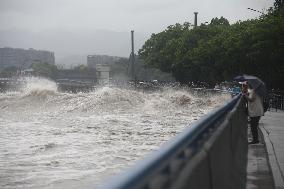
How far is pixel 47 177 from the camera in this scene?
11.2 metres

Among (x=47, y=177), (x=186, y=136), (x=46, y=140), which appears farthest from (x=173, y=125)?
(x=186, y=136)

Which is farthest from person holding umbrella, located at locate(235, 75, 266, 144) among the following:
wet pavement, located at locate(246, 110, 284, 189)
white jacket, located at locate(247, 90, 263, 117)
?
wet pavement, located at locate(246, 110, 284, 189)

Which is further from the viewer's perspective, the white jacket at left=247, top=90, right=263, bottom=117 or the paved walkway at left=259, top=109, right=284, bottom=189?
the white jacket at left=247, top=90, right=263, bottom=117

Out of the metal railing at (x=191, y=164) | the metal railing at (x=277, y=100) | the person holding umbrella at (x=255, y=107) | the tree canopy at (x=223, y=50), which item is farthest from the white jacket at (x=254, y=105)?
the tree canopy at (x=223, y=50)

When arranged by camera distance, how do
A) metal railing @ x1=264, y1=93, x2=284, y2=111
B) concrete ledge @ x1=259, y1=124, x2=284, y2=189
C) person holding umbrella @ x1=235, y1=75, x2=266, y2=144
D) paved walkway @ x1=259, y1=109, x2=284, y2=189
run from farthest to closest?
metal railing @ x1=264, y1=93, x2=284, y2=111 < person holding umbrella @ x1=235, y1=75, x2=266, y2=144 < paved walkway @ x1=259, y1=109, x2=284, y2=189 < concrete ledge @ x1=259, y1=124, x2=284, y2=189

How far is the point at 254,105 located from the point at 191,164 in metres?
9.37

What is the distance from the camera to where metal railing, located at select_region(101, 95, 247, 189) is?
222 centimetres

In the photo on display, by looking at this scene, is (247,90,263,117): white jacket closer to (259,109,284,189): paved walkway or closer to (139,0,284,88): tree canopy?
(259,109,284,189): paved walkway

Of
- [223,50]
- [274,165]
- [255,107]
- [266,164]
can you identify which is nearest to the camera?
[274,165]

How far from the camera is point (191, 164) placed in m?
3.54

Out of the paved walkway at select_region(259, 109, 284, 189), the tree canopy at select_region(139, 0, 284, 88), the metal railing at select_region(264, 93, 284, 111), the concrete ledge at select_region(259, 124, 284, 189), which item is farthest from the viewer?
the tree canopy at select_region(139, 0, 284, 88)

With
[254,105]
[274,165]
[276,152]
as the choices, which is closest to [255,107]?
[254,105]

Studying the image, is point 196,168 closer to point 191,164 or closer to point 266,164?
point 191,164

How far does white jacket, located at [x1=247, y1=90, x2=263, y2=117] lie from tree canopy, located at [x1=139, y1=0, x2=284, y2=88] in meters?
26.7
